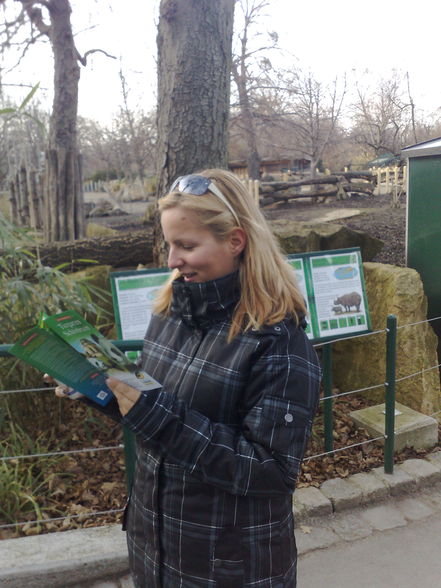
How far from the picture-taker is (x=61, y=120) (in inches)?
427

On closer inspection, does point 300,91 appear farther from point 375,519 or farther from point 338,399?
point 375,519

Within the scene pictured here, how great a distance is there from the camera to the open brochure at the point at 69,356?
4.05ft

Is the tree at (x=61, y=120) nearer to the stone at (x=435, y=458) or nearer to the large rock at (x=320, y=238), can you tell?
the large rock at (x=320, y=238)

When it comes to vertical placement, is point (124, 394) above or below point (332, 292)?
above

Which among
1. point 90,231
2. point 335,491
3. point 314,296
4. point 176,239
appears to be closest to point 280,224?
point 314,296

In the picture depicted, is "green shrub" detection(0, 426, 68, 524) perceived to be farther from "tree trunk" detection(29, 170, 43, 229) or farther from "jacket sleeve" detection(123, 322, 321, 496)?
"tree trunk" detection(29, 170, 43, 229)

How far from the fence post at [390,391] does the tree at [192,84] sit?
1844 millimetres

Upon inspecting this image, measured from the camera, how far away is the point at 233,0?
157 inches

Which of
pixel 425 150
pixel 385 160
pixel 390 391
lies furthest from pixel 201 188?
pixel 385 160

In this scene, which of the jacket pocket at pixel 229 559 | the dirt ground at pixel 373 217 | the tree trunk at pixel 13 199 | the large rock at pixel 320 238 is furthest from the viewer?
the tree trunk at pixel 13 199

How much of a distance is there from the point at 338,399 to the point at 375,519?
163cm

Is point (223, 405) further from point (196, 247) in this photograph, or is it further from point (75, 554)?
point (75, 554)

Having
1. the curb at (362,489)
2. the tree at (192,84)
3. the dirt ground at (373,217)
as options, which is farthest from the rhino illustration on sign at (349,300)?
the dirt ground at (373,217)

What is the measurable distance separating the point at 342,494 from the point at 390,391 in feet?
2.37
